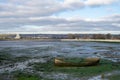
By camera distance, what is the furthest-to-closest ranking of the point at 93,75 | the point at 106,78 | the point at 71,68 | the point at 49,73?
1. the point at 71,68
2. the point at 49,73
3. the point at 93,75
4. the point at 106,78

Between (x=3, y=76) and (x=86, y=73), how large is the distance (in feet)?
28.4

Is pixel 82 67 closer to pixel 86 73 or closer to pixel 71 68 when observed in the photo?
pixel 71 68

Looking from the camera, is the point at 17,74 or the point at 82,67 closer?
the point at 17,74

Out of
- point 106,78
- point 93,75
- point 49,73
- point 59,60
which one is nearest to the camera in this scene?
point 106,78

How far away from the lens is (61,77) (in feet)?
93.1

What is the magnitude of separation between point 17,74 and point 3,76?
1.78m

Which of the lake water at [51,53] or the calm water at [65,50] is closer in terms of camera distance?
the lake water at [51,53]

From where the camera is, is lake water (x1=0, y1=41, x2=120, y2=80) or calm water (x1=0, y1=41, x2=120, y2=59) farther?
calm water (x1=0, y1=41, x2=120, y2=59)

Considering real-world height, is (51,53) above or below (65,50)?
above

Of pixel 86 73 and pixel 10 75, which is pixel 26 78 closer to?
pixel 10 75

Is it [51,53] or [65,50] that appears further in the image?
[65,50]

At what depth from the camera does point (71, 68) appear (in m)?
34.8

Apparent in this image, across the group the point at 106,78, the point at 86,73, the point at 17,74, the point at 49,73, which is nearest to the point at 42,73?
the point at 49,73

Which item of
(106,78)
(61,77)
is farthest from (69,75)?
(106,78)
